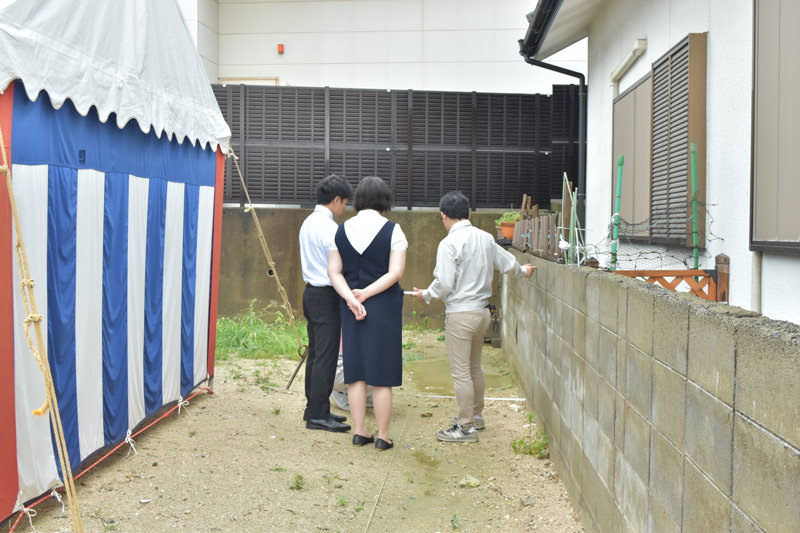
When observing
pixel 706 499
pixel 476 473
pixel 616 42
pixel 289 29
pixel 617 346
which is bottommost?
pixel 476 473

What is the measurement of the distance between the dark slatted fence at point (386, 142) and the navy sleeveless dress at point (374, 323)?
5.70 m

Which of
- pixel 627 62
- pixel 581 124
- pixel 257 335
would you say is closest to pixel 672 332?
pixel 627 62

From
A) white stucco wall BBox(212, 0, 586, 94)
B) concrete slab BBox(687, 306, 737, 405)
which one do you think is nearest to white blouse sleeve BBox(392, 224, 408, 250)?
concrete slab BBox(687, 306, 737, 405)

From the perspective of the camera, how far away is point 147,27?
15.7ft

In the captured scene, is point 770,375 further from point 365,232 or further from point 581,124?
point 581,124

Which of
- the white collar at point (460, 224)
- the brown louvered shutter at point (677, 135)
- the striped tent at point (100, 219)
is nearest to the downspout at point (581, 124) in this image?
the brown louvered shutter at point (677, 135)

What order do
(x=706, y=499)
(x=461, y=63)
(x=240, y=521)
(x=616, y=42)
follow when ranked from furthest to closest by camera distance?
(x=461, y=63)
(x=616, y=42)
(x=240, y=521)
(x=706, y=499)

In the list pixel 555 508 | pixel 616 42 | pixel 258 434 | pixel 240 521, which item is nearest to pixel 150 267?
pixel 258 434

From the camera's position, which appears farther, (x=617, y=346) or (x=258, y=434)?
(x=258, y=434)

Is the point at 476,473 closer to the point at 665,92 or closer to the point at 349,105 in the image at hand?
the point at 665,92

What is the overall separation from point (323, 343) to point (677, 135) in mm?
3031

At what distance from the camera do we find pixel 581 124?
941 centimetres

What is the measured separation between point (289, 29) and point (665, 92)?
28.3ft

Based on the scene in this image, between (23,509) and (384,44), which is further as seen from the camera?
(384,44)
